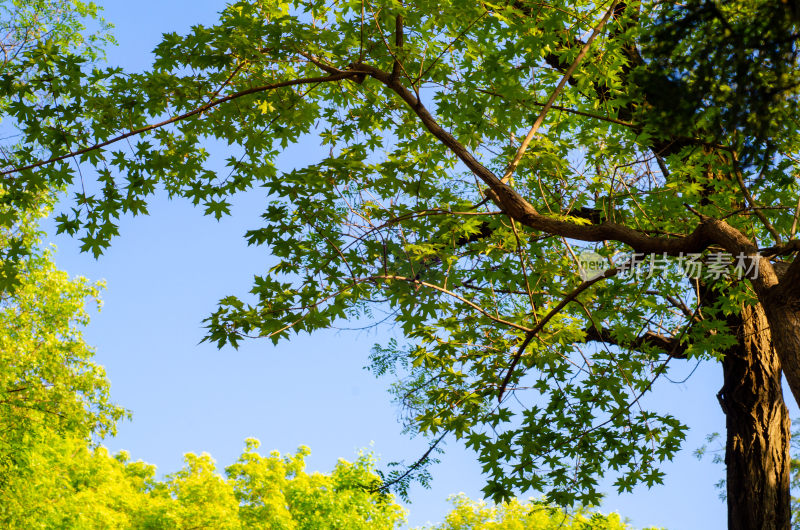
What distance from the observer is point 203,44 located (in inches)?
253

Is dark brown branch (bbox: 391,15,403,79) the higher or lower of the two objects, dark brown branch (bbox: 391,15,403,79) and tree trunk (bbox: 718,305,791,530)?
the higher

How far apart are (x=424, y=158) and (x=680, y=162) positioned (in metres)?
3.11

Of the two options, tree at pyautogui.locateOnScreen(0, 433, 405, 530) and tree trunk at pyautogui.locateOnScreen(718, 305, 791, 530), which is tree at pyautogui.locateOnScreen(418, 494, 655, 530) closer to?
tree at pyautogui.locateOnScreen(0, 433, 405, 530)

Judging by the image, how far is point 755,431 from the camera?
27.2ft

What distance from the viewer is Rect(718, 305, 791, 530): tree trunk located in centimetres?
789

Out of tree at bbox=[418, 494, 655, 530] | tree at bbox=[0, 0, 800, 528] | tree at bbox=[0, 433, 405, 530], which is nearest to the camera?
tree at bbox=[0, 0, 800, 528]

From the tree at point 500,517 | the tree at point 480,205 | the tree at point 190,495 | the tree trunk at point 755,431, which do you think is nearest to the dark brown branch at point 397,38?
the tree at point 480,205

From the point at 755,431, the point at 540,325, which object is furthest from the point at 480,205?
the point at 755,431

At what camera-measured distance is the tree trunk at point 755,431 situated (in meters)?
7.89

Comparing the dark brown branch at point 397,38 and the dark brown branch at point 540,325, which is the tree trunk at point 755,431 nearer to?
the dark brown branch at point 540,325

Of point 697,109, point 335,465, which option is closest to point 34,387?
point 335,465

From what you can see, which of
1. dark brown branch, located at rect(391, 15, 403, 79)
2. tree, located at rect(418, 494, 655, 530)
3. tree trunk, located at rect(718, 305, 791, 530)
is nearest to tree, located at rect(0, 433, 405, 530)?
tree, located at rect(418, 494, 655, 530)

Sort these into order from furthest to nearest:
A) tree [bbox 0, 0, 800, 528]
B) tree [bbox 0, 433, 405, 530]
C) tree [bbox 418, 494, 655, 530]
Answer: tree [bbox 418, 494, 655, 530] < tree [bbox 0, 433, 405, 530] < tree [bbox 0, 0, 800, 528]

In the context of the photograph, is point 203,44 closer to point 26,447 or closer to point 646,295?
point 646,295
